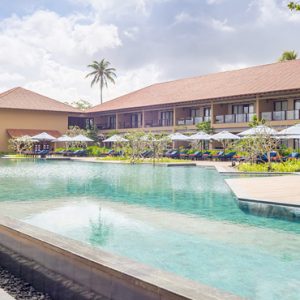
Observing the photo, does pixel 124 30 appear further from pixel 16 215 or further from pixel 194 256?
pixel 194 256

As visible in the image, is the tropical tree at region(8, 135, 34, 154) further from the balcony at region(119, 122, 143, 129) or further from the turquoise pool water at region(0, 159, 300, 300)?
the turquoise pool water at region(0, 159, 300, 300)

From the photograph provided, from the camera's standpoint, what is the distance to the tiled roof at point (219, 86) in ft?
117

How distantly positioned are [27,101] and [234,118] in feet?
83.5

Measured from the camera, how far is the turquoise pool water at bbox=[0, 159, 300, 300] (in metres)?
6.46

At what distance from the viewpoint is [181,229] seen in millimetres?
9102

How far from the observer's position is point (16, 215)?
10.3 metres

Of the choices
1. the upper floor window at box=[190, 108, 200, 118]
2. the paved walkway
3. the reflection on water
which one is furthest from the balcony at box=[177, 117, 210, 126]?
the paved walkway

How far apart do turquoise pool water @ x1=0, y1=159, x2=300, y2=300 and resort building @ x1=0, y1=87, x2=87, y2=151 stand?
3486 cm

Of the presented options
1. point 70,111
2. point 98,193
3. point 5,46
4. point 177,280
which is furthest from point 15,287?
point 70,111

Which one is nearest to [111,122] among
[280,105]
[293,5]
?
[280,105]

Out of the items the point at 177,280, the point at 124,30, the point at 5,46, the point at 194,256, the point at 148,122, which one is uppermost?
the point at 124,30

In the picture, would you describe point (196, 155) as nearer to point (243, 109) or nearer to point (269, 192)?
point (243, 109)

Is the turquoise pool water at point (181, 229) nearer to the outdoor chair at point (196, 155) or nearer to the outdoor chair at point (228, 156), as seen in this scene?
the outdoor chair at point (228, 156)

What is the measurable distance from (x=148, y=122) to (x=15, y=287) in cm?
4336
